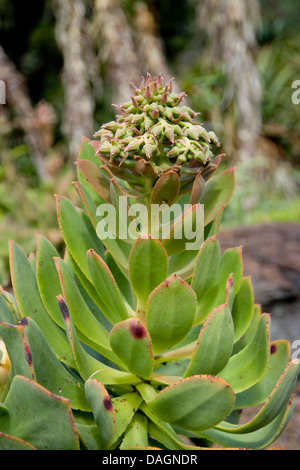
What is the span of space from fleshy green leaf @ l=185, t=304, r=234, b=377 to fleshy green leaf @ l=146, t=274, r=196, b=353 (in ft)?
0.17

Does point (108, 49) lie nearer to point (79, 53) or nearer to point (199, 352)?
point (79, 53)

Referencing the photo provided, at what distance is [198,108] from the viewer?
6.48 m

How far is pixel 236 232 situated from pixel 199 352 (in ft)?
9.52

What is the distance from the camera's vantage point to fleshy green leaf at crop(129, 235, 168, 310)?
80 centimetres

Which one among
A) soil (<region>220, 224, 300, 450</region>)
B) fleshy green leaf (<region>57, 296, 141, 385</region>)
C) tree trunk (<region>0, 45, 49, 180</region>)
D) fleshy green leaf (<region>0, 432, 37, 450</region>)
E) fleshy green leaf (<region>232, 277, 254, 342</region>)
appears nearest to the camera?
fleshy green leaf (<region>0, 432, 37, 450</region>)

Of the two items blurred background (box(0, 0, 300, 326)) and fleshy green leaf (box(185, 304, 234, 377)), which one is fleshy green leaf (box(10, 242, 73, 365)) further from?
blurred background (box(0, 0, 300, 326))

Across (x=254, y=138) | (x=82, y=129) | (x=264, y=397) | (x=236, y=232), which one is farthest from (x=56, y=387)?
(x=254, y=138)

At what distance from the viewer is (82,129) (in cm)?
650

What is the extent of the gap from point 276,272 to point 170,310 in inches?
88.6

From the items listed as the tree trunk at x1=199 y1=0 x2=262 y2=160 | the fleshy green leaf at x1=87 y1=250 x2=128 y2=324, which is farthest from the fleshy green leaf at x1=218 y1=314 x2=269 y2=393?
the tree trunk at x1=199 y1=0 x2=262 y2=160

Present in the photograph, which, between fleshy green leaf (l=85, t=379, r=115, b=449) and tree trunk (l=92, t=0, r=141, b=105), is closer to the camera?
fleshy green leaf (l=85, t=379, r=115, b=449)
